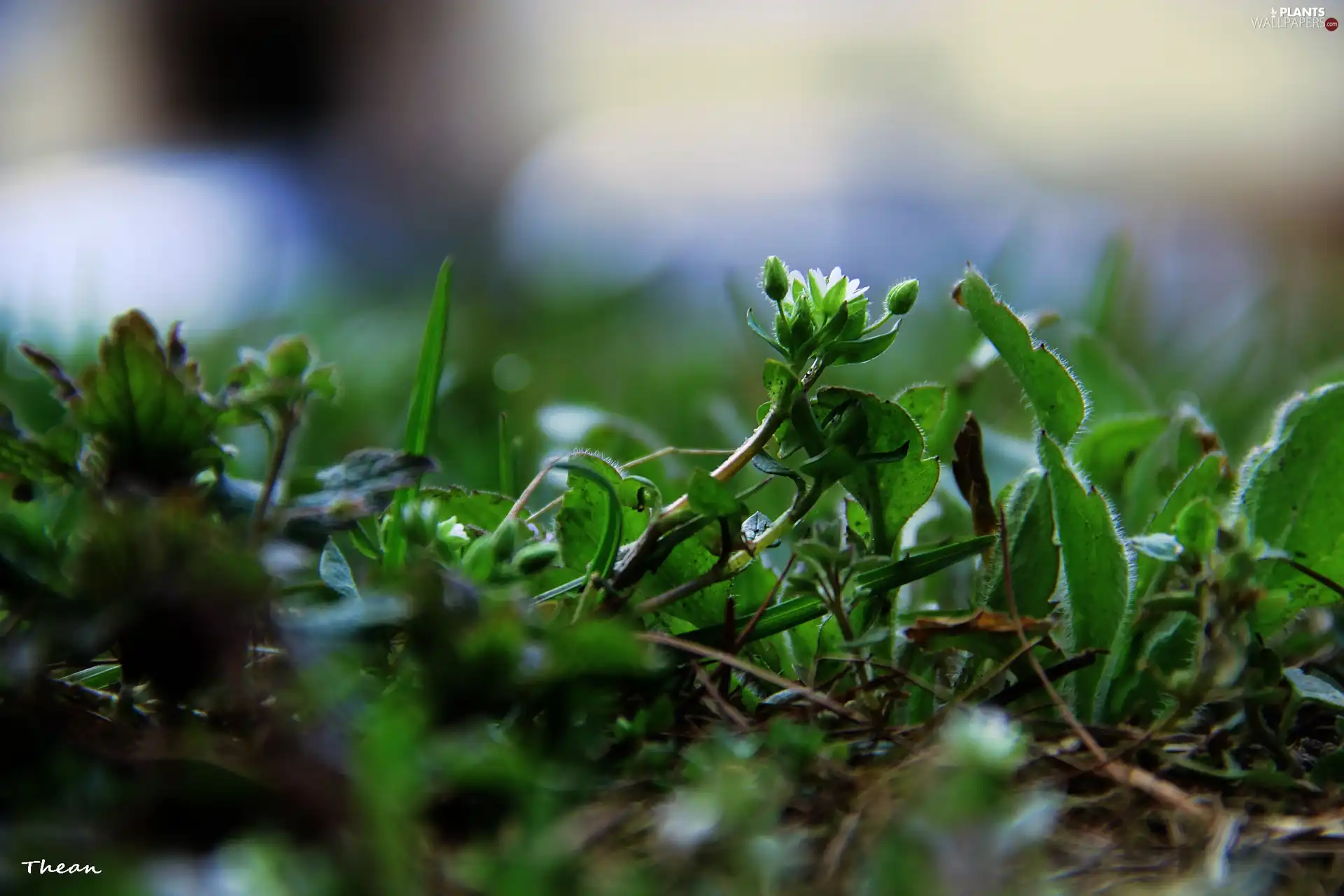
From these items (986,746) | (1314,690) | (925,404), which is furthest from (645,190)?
(986,746)

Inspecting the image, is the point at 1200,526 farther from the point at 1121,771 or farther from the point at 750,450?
the point at 750,450

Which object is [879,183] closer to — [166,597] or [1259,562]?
[1259,562]

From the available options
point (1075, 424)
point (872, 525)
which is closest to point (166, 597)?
point (872, 525)

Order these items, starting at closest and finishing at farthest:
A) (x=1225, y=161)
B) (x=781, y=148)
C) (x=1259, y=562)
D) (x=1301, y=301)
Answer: (x=1259, y=562) → (x=1301, y=301) → (x=781, y=148) → (x=1225, y=161)

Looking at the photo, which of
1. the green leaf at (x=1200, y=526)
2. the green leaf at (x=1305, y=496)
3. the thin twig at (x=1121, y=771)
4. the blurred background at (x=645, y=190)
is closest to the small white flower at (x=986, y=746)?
the thin twig at (x=1121, y=771)

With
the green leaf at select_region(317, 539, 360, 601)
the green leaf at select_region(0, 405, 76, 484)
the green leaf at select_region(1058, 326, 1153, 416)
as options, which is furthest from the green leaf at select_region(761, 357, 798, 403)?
the green leaf at select_region(1058, 326, 1153, 416)

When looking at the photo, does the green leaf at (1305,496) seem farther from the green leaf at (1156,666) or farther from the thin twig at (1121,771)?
the thin twig at (1121,771)
